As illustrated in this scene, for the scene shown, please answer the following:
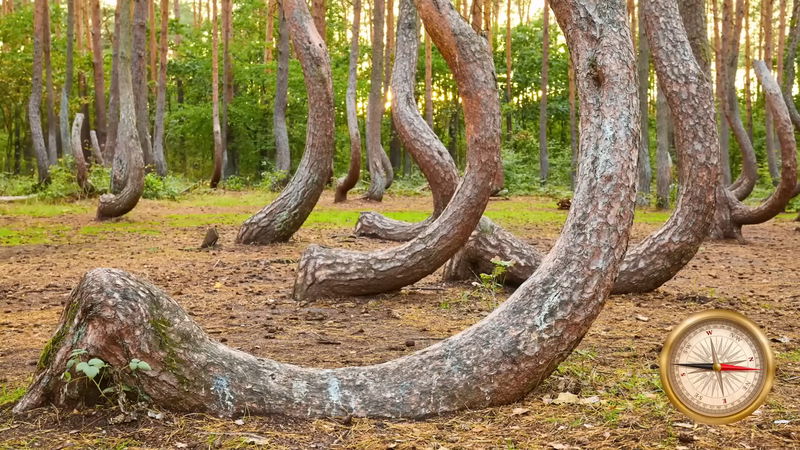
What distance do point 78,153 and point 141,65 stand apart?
245 inches

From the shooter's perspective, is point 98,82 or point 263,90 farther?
point 263,90

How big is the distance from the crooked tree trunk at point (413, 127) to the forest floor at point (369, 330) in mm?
1718

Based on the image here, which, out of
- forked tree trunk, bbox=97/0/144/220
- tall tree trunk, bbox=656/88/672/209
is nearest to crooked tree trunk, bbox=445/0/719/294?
forked tree trunk, bbox=97/0/144/220

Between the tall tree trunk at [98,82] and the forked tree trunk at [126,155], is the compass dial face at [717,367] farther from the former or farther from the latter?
the tall tree trunk at [98,82]

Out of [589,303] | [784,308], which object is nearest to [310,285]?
[589,303]

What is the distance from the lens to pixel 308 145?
1129 centimetres

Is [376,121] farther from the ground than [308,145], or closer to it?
farther from the ground

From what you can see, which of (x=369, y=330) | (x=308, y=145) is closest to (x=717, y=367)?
(x=369, y=330)

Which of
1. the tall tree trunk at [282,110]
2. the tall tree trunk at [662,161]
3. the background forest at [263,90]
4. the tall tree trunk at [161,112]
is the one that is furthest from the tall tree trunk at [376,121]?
the tall tree trunk at [161,112]

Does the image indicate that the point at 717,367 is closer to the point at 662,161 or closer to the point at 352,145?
the point at 352,145

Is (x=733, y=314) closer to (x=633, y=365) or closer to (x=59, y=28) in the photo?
(x=633, y=365)

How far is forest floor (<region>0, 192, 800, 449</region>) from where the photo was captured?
3379mm

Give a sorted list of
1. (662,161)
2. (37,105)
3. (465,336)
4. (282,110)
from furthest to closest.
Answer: (282,110) → (37,105) → (662,161) → (465,336)

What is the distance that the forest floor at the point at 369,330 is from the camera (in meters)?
3.38
